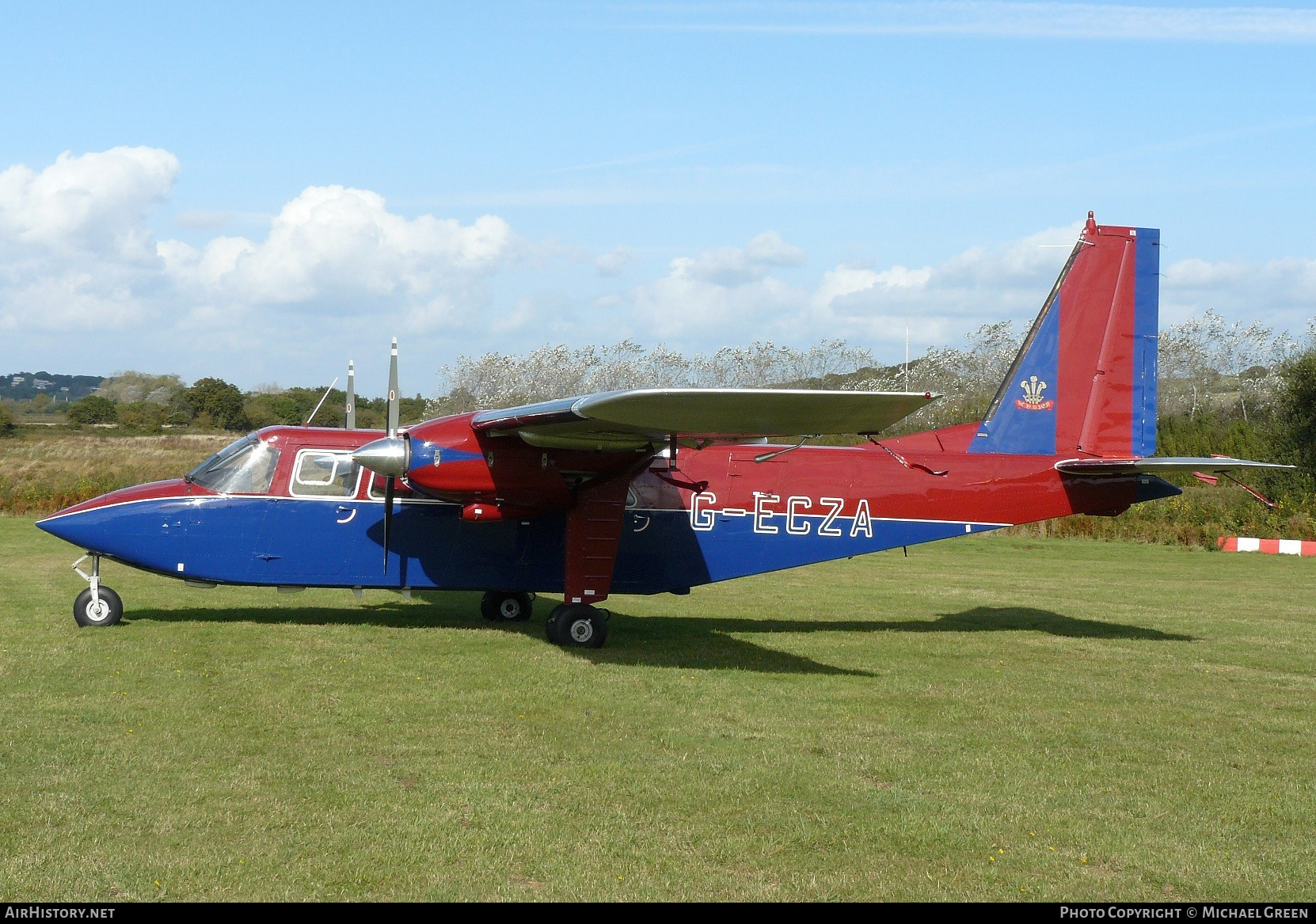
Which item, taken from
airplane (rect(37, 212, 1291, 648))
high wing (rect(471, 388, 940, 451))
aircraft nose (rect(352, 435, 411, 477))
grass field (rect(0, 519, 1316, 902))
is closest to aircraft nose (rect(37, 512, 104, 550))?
airplane (rect(37, 212, 1291, 648))

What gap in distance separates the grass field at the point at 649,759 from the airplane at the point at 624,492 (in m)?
0.86

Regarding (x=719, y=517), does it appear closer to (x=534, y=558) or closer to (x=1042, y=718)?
(x=534, y=558)

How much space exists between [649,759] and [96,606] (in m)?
8.55

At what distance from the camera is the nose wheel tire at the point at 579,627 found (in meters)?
13.0

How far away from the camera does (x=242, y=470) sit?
13633mm

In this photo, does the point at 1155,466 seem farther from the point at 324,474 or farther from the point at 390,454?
the point at 324,474

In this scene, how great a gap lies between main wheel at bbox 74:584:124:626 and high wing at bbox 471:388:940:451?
5.23 metres

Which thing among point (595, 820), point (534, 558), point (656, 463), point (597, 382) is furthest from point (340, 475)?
point (597, 382)

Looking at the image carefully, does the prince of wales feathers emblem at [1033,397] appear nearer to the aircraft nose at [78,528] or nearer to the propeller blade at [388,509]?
the propeller blade at [388,509]

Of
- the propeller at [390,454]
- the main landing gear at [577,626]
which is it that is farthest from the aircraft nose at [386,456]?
the main landing gear at [577,626]

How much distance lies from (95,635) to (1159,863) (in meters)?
11.4

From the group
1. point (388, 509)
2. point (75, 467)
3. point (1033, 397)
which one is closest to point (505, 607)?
point (388, 509)

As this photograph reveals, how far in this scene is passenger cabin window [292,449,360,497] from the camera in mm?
13617

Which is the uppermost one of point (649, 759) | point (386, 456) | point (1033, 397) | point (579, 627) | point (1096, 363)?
point (1096, 363)
